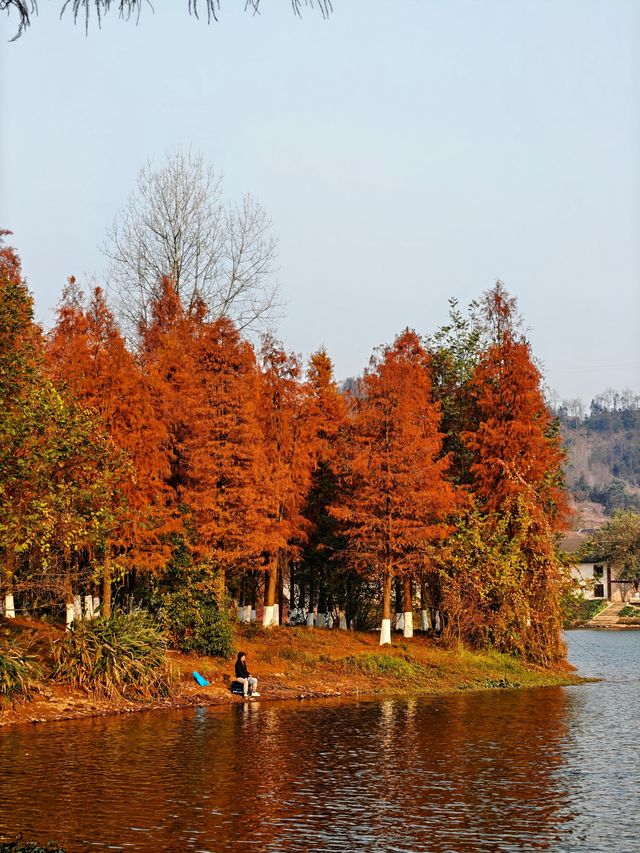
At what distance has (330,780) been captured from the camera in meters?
20.3

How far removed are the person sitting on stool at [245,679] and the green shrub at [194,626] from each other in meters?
2.51

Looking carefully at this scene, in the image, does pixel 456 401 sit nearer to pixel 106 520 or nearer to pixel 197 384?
pixel 197 384

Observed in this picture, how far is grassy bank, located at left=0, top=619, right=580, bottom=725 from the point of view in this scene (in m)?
30.0

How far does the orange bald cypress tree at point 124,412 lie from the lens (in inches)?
1455

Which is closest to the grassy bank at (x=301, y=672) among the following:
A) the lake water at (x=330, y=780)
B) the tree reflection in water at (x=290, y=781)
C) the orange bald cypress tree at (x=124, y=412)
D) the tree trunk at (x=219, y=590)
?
the lake water at (x=330, y=780)

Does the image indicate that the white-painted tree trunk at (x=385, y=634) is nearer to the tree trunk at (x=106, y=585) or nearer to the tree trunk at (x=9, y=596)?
the tree trunk at (x=106, y=585)

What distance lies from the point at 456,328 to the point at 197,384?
18561mm

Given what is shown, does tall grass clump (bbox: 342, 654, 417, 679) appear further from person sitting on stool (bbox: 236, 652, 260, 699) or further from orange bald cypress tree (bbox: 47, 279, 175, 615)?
orange bald cypress tree (bbox: 47, 279, 175, 615)

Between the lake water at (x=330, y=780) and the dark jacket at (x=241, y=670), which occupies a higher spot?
the dark jacket at (x=241, y=670)

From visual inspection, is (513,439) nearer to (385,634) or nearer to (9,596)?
(385,634)

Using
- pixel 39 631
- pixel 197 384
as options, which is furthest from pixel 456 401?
pixel 39 631

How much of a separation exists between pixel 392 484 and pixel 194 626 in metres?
11.0

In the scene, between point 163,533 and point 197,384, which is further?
point 197,384

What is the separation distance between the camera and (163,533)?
38.2 metres
